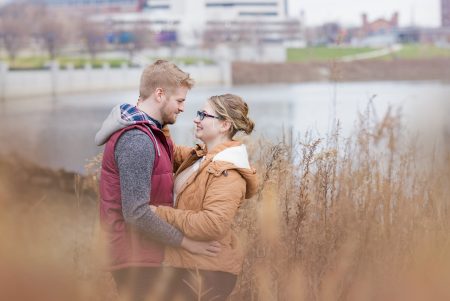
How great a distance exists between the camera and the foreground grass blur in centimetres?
355

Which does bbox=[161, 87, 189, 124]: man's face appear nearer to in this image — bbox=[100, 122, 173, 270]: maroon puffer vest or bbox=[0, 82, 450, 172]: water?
bbox=[100, 122, 173, 270]: maroon puffer vest

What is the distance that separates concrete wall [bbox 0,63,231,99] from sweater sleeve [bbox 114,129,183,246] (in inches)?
2147

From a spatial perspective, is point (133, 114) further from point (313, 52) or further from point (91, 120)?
point (313, 52)

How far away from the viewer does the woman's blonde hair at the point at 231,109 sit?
2539 millimetres

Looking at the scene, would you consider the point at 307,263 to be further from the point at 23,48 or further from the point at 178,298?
the point at 23,48

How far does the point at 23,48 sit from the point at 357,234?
75.1 meters

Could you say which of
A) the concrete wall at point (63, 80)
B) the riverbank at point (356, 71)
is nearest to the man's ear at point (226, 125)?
the concrete wall at point (63, 80)

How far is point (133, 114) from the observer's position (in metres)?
2.48

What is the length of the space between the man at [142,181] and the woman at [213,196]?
0.04 m

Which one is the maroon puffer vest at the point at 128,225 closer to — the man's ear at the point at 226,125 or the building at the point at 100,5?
the man's ear at the point at 226,125

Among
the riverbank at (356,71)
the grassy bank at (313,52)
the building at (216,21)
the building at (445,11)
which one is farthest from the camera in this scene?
the building at (216,21)

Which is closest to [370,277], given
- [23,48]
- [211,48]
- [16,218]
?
[16,218]

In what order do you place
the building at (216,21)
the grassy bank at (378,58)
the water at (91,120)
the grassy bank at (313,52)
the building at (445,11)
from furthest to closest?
the building at (216,21) → the grassy bank at (378,58) → the building at (445,11) → the grassy bank at (313,52) → the water at (91,120)

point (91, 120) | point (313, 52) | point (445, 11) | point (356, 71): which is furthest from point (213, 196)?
point (445, 11)
